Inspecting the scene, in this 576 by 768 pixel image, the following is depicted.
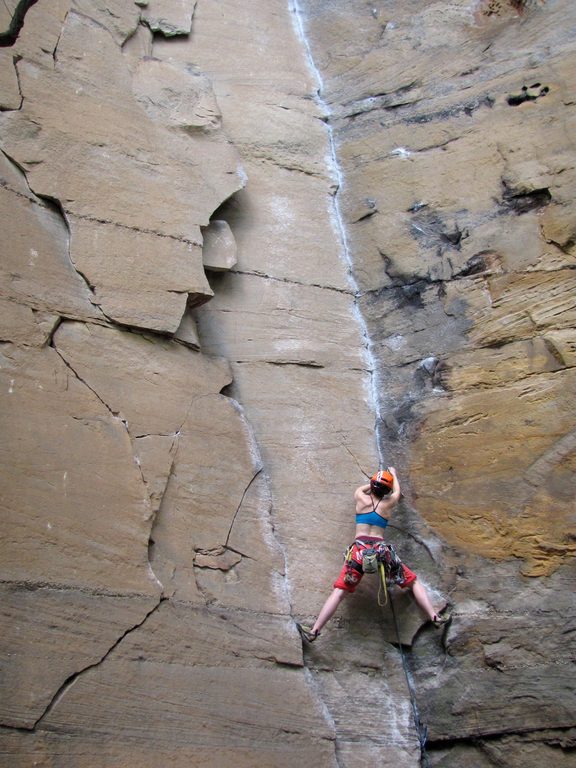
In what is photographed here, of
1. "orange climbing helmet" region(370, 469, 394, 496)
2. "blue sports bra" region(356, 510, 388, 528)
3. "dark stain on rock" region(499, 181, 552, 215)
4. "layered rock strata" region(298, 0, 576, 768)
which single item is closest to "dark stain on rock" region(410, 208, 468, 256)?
"layered rock strata" region(298, 0, 576, 768)

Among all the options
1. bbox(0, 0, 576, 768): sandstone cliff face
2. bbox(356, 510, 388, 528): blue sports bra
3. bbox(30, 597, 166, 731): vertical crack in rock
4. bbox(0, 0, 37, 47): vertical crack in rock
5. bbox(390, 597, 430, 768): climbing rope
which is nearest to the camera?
bbox(30, 597, 166, 731): vertical crack in rock

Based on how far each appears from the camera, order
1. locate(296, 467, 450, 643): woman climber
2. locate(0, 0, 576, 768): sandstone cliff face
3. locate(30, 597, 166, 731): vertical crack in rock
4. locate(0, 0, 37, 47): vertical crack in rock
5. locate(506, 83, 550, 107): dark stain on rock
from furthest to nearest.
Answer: locate(506, 83, 550, 107): dark stain on rock < locate(0, 0, 37, 47): vertical crack in rock < locate(296, 467, 450, 643): woman climber < locate(0, 0, 576, 768): sandstone cliff face < locate(30, 597, 166, 731): vertical crack in rock

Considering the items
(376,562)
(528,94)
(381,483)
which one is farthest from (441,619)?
(528,94)

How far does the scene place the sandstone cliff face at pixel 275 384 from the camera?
3.54m

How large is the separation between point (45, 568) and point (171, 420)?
1.04 meters

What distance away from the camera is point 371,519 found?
4.21 metres

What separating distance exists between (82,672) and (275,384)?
205cm

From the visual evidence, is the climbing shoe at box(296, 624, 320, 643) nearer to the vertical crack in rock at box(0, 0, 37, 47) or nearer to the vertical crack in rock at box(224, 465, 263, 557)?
Answer: the vertical crack in rock at box(224, 465, 263, 557)

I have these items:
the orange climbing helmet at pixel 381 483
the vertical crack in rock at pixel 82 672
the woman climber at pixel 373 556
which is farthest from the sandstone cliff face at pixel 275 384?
the orange climbing helmet at pixel 381 483

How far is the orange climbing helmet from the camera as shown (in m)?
4.22

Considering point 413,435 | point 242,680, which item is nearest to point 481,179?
point 413,435

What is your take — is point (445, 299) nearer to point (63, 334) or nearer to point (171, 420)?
point (171, 420)

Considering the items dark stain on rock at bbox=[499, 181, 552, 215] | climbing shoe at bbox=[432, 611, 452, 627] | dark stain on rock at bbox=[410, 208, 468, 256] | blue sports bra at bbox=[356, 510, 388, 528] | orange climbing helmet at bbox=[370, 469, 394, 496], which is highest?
dark stain on rock at bbox=[499, 181, 552, 215]

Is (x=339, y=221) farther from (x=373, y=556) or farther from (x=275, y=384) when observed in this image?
(x=373, y=556)
